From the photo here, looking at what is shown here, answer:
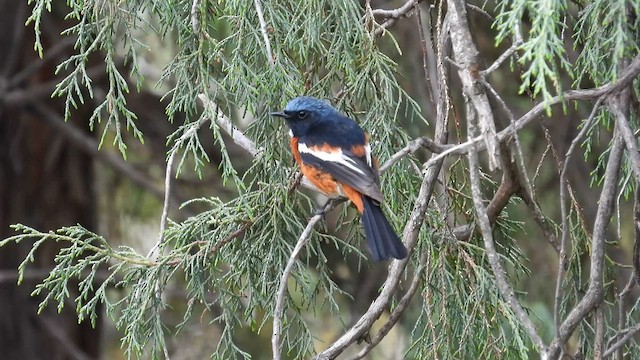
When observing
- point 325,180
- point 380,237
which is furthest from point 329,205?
point 380,237

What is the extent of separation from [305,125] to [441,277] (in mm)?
864

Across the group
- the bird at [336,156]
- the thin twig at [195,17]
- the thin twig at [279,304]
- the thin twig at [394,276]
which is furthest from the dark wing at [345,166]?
the thin twig at [195,17]

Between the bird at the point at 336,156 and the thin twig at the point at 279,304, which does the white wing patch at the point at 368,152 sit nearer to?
the bird at the point at 336,156

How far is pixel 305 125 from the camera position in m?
3.59

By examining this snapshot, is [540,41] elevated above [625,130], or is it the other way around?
[540,41]

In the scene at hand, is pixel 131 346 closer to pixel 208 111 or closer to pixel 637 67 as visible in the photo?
pixel 208 111

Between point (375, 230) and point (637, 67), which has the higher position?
point (637, 67)

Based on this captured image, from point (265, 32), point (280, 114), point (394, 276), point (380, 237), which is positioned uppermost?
point (265, 32)

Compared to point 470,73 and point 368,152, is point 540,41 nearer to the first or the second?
point 470,73

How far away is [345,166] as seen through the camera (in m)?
3.52

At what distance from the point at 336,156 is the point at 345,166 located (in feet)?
0.49

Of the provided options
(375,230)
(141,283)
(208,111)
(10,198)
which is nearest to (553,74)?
(375,230)

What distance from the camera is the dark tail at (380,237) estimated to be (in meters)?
2.95

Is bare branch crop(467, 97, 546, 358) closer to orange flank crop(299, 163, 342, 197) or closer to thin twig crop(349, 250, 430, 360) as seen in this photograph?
thin twig crop(349, 250, 430, 360)
